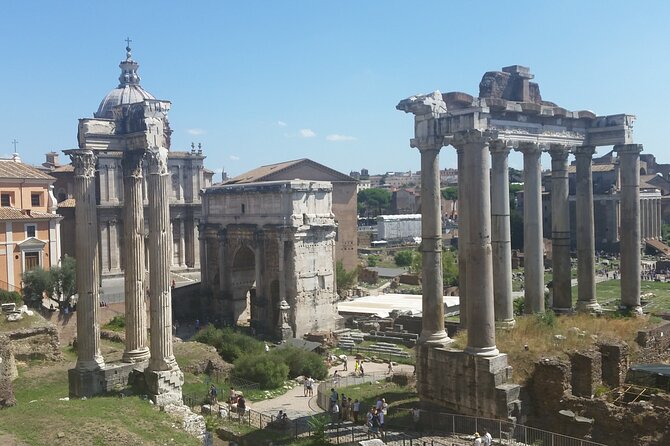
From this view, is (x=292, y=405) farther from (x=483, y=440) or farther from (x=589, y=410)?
(x=589, y=410)

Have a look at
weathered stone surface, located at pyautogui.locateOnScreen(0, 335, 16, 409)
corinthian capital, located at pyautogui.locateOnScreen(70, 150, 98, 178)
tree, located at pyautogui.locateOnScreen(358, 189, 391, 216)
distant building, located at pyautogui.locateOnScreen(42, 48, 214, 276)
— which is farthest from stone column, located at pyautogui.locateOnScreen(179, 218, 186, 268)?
tree, located at pyautogui.locateOnScreen(358, 189, 391, 216)

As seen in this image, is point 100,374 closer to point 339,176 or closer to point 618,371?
point 618,371

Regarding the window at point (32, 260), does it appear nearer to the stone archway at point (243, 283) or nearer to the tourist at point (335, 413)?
the stone archway at point (243, 283)

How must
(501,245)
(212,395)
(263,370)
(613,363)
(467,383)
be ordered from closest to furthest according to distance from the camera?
(467,383) → (613,363) → (501,245) → (212,395) → (263,370)

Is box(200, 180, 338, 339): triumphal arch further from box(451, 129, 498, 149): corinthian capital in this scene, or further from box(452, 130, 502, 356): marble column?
box(452, 130, 502, 356): marble column

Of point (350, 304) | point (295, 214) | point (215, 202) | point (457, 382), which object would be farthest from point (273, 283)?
point (457, 382)

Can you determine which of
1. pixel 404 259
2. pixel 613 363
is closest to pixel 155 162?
pixel 613 363

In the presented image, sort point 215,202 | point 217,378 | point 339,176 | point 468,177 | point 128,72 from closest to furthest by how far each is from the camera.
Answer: point 468,177 → point 217,378 → point 215,202 → point 128,72 → point 339,176

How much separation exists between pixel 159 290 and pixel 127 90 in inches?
1527

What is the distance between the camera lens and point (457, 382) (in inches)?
602

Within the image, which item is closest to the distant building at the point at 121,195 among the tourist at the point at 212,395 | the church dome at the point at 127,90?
the church dome at the point at 127,90

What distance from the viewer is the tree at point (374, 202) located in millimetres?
130625

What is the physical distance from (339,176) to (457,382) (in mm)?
44336

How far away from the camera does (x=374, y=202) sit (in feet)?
432
